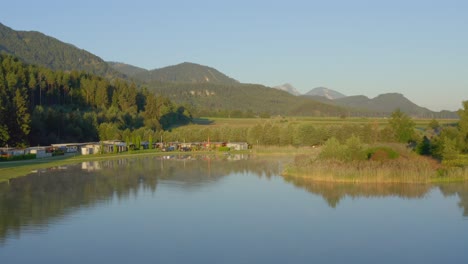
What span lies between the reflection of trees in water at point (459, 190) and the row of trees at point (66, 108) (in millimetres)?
39977

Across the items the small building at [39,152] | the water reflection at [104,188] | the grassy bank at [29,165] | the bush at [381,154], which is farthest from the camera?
the small building at [39,152]

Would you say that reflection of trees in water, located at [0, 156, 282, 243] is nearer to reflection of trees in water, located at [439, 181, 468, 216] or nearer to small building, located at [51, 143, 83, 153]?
small building, located at [51, 143, 83, 153]

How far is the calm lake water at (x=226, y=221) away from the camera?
51.9ft

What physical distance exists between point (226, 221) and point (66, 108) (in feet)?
222

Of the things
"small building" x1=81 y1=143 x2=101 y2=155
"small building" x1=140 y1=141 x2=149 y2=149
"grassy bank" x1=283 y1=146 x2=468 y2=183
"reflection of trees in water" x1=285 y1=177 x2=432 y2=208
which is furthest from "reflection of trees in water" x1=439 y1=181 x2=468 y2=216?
"small building" x1=140 y1=141 x2=149 y2=149

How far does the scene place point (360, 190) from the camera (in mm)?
28266

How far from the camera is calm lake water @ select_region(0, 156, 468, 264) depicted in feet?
51.9

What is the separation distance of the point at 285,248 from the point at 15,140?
44389mm

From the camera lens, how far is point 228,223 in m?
20.4

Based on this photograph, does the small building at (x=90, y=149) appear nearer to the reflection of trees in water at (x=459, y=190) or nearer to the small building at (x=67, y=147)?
the small building at (x=67, y=147)

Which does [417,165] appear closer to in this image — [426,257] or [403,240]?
[403,240]

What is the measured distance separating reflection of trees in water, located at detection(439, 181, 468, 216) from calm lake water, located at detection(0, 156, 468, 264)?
0.05 metres

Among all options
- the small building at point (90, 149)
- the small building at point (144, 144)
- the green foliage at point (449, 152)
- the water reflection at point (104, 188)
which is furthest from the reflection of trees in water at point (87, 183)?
the small building at point (144, 144)

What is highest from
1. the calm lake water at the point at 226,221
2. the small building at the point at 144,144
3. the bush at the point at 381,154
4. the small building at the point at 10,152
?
the bush at the point at 381,154
